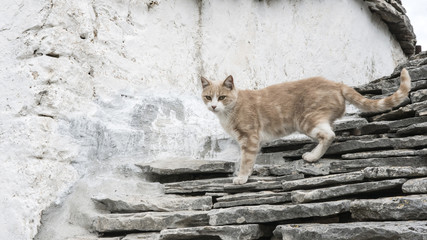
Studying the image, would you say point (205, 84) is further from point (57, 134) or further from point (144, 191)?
point (57, 134)

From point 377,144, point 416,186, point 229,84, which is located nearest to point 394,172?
point 416,186

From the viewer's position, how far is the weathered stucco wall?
3.73m

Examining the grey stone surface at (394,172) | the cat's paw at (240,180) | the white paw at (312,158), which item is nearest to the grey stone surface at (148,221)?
the cat's paw at (240,180)

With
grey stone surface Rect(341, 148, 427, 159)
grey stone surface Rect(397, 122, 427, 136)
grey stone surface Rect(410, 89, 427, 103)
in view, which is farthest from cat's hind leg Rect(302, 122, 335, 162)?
grey stone surface Rect(410, 89, 427, 103)

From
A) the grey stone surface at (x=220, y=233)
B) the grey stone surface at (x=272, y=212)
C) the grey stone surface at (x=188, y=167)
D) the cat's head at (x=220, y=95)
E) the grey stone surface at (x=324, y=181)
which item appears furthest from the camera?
the cat's head at (x=220, y=95)

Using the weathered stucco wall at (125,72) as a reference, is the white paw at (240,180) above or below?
below

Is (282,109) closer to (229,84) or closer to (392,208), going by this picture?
(229,84)

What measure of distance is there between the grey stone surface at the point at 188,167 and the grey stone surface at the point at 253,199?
1.99 ft

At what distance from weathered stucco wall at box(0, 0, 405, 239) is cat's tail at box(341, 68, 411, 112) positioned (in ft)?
5.17

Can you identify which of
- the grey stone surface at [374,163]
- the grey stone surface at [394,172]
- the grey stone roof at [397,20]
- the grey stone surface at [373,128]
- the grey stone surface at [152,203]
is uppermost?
the grey stone roof at [397,20]

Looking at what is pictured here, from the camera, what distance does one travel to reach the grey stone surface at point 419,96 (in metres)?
3.95

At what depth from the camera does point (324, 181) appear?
10.2 ft

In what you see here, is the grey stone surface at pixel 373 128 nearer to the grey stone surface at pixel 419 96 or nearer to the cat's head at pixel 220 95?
the grey stone surface at pixel 419 96

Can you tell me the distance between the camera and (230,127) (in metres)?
4.32
